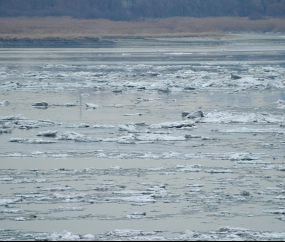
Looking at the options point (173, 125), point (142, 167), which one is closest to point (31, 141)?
point (142, 167)

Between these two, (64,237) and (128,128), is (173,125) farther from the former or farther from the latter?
(64,237)

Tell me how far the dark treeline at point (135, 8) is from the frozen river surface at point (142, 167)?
84.8m

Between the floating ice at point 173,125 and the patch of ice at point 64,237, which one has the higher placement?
the floating ice at point 173,125

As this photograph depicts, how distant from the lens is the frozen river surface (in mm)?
4973

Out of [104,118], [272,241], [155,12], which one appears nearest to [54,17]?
[155,12]

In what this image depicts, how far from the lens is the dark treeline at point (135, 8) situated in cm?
9606

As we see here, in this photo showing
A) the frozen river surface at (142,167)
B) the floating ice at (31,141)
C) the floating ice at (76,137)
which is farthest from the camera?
the floating ice at (76,137)

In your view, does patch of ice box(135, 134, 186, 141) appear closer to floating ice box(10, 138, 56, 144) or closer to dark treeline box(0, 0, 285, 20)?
floating ice box(10, 138, 56, 144)

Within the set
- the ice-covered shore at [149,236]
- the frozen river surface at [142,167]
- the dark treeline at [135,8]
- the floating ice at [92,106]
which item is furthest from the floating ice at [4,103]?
the dark treeline at [135,8]

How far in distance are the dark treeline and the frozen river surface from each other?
84797 mm

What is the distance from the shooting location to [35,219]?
5.07 metres

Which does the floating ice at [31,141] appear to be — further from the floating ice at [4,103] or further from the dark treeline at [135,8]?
the dark treeline at [135,8]

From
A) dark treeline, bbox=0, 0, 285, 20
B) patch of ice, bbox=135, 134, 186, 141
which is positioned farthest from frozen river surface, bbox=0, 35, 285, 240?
dark treeline, bbox=0, 0, 285, 20

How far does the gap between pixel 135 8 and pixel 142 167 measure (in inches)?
3715
